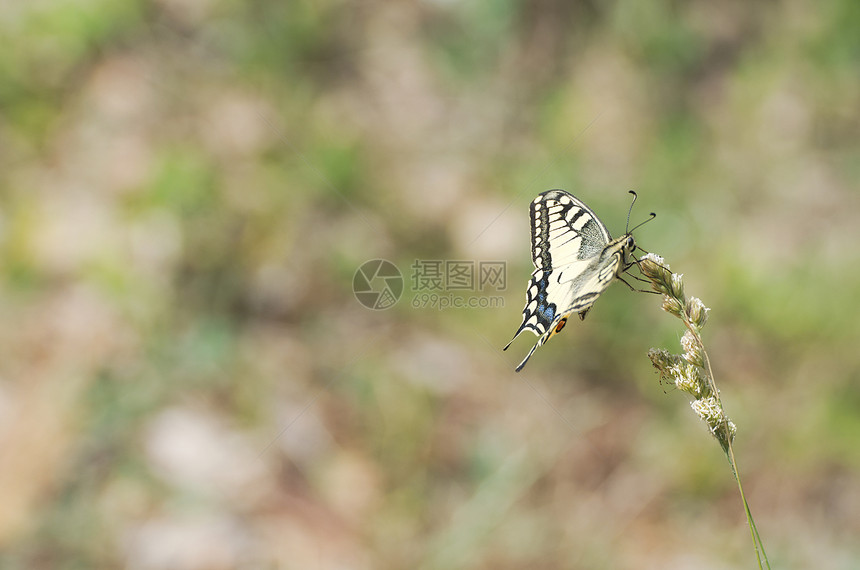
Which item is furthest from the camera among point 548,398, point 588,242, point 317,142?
point 317,142

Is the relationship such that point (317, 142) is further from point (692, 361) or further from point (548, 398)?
point (692, 361)

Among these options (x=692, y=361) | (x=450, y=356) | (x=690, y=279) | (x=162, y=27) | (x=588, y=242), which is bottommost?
(x=692, y=361)

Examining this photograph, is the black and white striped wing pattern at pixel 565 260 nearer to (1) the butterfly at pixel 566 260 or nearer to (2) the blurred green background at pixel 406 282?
(1) the butterfly at pixel 566 260

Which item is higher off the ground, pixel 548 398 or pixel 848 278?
pixel 848 278

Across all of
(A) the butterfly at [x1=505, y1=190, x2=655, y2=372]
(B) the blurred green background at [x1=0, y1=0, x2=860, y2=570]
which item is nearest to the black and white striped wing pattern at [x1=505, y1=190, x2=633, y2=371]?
(A) the butterfly at [x1=505, y1=190, x2=655, y2=372]

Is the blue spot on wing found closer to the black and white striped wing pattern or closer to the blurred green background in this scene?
the black and white striped wing pattern

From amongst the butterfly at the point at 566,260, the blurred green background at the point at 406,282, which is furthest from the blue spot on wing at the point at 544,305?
the blurred green background at the point at 406,282

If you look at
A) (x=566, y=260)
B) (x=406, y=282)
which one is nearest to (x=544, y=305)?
(x=566, y=260)

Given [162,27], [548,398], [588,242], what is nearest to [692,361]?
[588,242]
